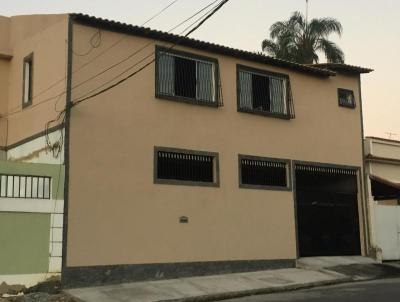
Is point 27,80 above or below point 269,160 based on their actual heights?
above

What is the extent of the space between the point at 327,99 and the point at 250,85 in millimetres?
3368

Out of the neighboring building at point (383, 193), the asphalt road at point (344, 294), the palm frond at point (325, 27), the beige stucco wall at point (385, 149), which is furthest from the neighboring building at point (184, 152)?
the palm frond at point (325, 27)

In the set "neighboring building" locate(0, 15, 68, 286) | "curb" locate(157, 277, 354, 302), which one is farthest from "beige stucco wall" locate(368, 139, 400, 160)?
"neighboring building" locate(0, 15, 68, 286)

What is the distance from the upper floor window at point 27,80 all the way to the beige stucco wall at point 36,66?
0.56ft

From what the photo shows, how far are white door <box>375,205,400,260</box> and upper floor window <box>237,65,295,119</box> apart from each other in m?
5.12

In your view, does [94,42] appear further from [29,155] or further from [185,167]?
[185,167]

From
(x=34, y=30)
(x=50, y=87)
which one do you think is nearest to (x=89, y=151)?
(x=50, y=87)

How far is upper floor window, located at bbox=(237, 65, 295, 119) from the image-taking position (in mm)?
18272

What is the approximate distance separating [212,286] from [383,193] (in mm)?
9078

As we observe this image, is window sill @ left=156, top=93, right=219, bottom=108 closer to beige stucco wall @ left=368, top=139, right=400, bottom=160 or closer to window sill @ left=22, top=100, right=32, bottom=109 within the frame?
window sill @ left=22, top=100, right=32, bottom=109

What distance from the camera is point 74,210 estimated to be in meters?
14.3

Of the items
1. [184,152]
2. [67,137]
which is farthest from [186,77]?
[67,137]

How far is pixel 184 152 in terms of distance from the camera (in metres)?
16.6

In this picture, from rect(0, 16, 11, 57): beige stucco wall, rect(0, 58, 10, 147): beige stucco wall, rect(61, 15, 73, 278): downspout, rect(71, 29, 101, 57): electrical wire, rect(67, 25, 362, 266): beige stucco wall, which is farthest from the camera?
rect(0, 16, 11, 57): beige stucco wall
